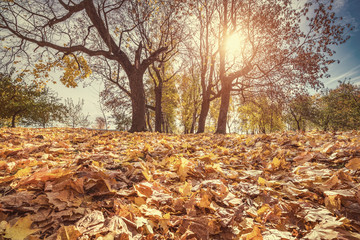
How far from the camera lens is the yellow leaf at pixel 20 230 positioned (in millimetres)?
832

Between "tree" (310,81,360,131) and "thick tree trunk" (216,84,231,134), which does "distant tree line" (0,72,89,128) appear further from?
"tree" (310,81,360,131)

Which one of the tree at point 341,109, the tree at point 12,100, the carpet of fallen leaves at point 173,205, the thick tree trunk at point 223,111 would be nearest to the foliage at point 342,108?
the tree at point 341,109

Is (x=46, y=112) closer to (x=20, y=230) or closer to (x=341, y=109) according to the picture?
(x=20, y=230)

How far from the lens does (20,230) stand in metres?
0.87

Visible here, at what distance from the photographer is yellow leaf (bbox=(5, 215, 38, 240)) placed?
2.73 ft

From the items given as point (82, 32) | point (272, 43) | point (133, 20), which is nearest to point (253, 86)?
point (272, 43)

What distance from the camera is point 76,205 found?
3.70 feet

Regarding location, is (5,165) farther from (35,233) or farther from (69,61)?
(69,61)

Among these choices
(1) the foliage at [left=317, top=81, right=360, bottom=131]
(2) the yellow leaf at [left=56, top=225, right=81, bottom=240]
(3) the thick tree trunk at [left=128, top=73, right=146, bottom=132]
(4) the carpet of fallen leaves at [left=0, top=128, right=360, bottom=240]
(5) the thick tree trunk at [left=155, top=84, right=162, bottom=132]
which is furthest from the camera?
(1) the foliage at [left=317, top=81, right=360, bottom=131]

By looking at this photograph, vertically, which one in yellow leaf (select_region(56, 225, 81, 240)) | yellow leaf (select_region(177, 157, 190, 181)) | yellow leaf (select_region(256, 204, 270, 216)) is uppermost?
yellow leaf (select_region(177, 157, 190, 181))

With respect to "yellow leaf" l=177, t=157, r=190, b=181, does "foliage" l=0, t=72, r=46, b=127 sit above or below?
above

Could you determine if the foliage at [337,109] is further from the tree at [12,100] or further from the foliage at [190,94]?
the tree at [12,100]

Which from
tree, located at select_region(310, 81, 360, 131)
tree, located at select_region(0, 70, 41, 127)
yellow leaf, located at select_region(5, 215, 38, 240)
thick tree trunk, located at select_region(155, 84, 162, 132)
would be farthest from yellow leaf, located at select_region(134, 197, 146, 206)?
tree, located at select_region(310, 81, 360, 131)

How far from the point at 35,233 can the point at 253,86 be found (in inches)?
442
